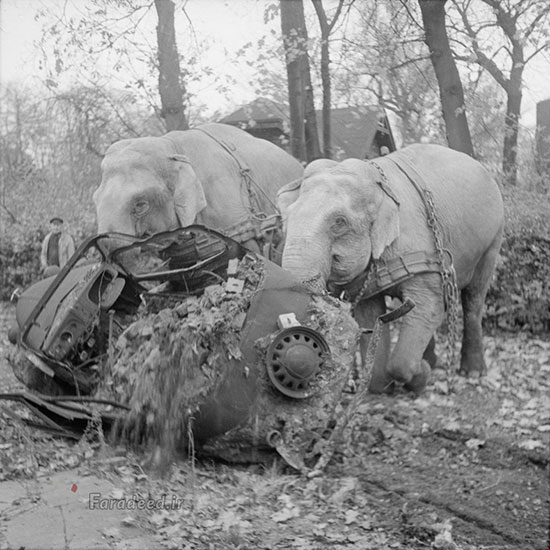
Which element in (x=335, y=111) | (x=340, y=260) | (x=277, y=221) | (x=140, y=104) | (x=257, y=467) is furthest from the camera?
(x=335, y=111)

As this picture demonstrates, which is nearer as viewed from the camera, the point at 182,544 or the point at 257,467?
the point at 182,544

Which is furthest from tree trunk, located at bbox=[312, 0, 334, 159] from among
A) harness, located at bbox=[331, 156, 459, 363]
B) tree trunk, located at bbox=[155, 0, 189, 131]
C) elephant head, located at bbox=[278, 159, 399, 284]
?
elephant head, located at bbox=[278, 159, 399, 284]

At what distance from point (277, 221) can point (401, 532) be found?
4.19 meters

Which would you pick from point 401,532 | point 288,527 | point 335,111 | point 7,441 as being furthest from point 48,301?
point 335,111

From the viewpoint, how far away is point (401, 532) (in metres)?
4.69

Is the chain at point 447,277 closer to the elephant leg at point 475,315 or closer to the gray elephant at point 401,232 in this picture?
the gray elephant at point 401,232

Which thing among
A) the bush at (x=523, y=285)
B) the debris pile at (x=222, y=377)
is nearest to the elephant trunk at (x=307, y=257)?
the debris pile at (x=222, y=377)

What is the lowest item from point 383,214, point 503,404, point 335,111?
point 503,404

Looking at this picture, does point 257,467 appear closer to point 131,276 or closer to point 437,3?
point 131,276

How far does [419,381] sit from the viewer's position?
7668 millimetres

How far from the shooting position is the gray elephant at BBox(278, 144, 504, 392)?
274 inches

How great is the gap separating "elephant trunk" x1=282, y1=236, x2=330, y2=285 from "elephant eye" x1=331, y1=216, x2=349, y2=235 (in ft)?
0.62

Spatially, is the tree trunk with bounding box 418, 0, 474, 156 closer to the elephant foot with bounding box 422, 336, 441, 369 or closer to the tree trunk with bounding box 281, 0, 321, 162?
the tree trunk with bounding box 281, 0, 321, 162

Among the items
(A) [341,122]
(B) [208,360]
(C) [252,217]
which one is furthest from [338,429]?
(A) [341,122]
